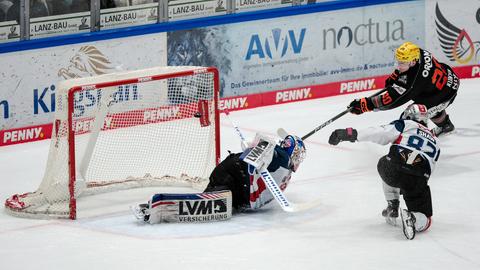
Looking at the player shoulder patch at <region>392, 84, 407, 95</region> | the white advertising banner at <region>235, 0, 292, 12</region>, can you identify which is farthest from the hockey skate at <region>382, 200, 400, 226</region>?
the white advertising banner at <region>235, 0, 292, 12</region>

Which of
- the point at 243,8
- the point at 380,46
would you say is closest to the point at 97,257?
the point at 243,8

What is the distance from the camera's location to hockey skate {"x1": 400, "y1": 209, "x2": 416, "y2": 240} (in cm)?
739

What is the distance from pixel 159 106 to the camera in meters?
9.06

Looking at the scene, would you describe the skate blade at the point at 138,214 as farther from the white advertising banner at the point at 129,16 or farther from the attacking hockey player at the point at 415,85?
the white advertising banner at the point at 129,16

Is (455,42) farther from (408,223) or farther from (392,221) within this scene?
(408,223)

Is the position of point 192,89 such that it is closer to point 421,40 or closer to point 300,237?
point 300,237

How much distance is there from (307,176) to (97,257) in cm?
258

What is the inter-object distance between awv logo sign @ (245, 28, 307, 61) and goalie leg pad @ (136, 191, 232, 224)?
3.84 m

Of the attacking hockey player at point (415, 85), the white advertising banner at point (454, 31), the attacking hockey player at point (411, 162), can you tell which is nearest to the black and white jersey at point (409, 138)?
the attacking hockey player at point (411, 162)

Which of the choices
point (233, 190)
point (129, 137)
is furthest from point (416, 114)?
point (129, 137)

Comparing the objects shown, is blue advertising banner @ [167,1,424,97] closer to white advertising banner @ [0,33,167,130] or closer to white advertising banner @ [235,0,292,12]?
white advertising banner @ [235,0,292,12]

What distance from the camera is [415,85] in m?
9.49

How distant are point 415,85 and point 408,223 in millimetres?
2319

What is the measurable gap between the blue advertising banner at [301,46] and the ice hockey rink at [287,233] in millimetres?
1870
